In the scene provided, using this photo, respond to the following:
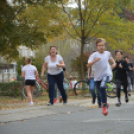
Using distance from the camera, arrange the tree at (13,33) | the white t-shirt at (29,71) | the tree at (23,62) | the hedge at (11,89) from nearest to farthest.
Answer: the white t-shirt at (29,71) < the tree at (13,33) < the hedge at (11,89) < the tree at (23,62)

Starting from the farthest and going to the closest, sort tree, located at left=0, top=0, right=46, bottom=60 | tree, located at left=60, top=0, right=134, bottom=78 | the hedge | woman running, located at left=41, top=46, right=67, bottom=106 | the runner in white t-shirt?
tree, located at left=60, top=0, right=134, bottom=78, the hedge, tree, located at left=0, top=0, right=46, bottom=60, woman running, located at left=41, top=46, right=67, bottom=106, the runner in white t-shirt

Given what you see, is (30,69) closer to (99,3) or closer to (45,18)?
(45,18)

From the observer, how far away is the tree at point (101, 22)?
1494 centimetres

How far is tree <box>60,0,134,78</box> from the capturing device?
14.9 meters

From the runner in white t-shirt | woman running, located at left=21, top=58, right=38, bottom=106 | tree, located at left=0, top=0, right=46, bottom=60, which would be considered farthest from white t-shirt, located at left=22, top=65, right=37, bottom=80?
the runner in white t-shirt

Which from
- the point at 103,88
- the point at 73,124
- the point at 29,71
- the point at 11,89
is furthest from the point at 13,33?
the point at 73,124

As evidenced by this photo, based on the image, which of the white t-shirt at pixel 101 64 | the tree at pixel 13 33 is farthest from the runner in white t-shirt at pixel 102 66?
the tree at pixel 13 33

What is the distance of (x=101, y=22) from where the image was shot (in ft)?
49.9

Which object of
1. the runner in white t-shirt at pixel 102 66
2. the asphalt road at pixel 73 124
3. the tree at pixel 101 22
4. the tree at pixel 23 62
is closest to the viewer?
the asphalt road at pixel 73 124

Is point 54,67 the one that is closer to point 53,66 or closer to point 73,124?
point 53,66

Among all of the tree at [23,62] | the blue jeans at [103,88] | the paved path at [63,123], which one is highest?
the tree at [23,62]

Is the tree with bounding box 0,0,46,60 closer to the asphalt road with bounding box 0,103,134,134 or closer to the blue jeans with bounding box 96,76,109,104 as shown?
the asphalt road with bounding box 0,103,134,134

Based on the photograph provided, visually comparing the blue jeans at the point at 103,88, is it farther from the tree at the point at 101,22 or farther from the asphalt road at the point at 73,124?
the tree at the point at 101,22

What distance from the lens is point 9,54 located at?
45.7ft
